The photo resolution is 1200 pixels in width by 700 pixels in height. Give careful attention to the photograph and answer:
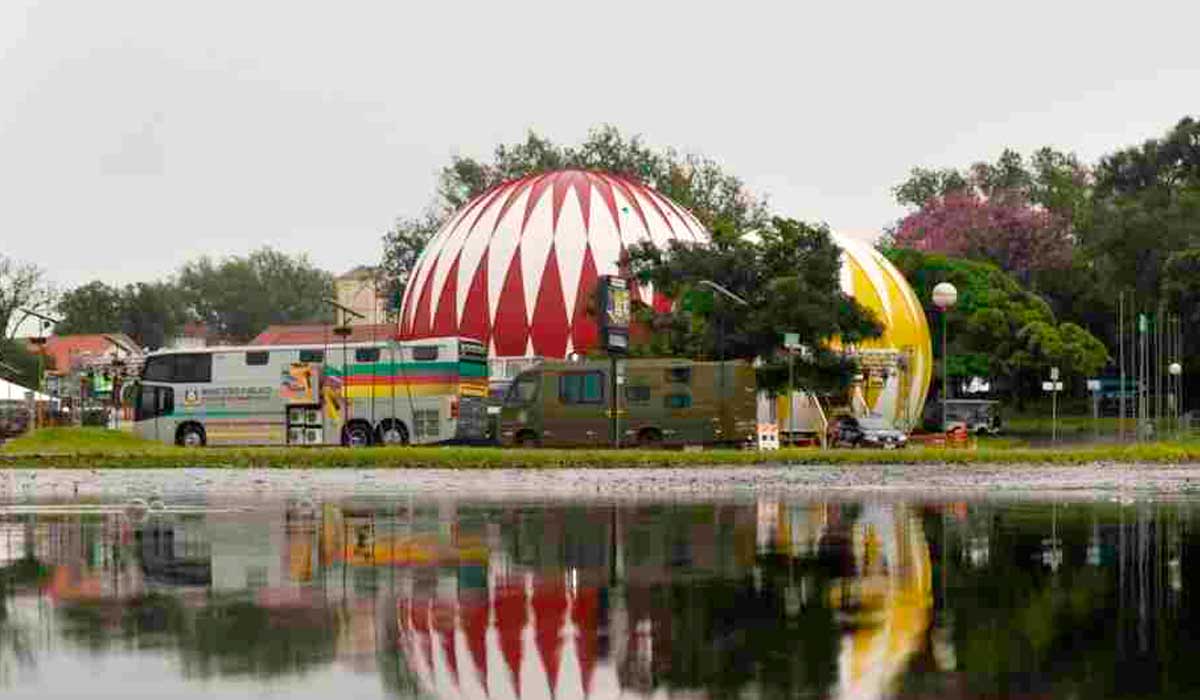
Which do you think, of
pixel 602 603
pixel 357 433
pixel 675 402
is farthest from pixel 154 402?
pixel 602 603

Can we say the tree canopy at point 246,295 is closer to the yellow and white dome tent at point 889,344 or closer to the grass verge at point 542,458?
the yellow and white dome tent at point 889,344

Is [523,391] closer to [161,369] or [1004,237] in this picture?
[161,369]

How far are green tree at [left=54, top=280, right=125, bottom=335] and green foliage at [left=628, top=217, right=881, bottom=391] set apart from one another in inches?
4160

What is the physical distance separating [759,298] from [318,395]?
46.2ft

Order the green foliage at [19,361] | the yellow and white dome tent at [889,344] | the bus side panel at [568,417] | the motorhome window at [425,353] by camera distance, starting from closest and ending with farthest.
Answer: the bus side panel at [568,417] < the motorhome window at [425,353] < the yellow and white dome tent at [889,344] < the green foliage at [19,361]

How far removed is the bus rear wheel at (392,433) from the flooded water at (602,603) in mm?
30567

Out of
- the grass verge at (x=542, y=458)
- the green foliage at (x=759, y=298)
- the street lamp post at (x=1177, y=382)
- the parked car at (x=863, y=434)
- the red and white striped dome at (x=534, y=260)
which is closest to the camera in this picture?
the grass verge at (x=542, y=458)

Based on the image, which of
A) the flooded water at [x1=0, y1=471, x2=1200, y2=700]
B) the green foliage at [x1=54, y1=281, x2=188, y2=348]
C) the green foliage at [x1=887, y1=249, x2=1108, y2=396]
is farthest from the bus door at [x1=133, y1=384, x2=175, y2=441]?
the green foliage at [x1=54, y1=281, x2=188, y2=348]

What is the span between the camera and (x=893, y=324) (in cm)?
6775

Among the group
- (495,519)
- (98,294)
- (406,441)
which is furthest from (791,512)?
(98,294)

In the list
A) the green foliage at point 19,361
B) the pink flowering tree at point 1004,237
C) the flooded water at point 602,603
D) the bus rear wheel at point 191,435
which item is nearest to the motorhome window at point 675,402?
the bus rear wheel at point 191,435

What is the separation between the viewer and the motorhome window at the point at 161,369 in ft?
183

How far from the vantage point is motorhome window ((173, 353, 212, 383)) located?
5553 cm

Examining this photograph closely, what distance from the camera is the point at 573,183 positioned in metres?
81.3
